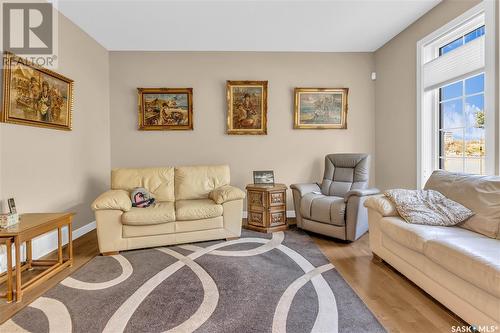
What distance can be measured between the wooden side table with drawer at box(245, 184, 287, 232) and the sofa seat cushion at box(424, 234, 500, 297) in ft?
Result: 6.40

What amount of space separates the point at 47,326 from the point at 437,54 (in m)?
4.68

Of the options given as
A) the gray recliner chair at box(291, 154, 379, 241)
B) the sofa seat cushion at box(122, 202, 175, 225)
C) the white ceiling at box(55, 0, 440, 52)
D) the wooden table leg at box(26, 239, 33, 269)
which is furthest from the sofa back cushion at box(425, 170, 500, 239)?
the wooden table leg at box(26, 239, 33, 269)

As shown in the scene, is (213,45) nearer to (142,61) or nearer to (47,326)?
(142,61)

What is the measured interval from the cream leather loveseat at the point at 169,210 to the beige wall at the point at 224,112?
589 millimetres

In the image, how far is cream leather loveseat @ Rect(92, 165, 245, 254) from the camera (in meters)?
2.82

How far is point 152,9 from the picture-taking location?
9.67 feet

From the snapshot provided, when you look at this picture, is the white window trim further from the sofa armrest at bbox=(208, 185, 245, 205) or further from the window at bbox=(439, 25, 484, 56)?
the sofa armrest at bbox=(208, 185, 245, 205)

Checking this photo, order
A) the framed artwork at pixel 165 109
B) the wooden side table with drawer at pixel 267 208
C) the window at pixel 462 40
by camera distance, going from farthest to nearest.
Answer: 1. the framed artwork at pixel 165 109
2. the wooden side table with drawer at pixel 267 208
3. the window at pixel 462 40

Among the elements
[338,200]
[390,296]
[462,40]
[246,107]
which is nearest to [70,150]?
[246,107]

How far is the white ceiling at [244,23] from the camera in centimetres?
289

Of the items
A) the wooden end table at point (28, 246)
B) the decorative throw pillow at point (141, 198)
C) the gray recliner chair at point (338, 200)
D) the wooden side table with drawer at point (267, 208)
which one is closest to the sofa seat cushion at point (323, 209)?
the gray recliner chair at point (338, 200)

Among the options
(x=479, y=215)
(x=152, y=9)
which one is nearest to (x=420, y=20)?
(x=479, y=215)

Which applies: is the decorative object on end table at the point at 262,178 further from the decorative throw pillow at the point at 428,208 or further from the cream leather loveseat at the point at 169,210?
the decorative throw pillow at the point at 428,208

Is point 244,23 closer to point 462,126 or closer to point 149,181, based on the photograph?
point 149,181
